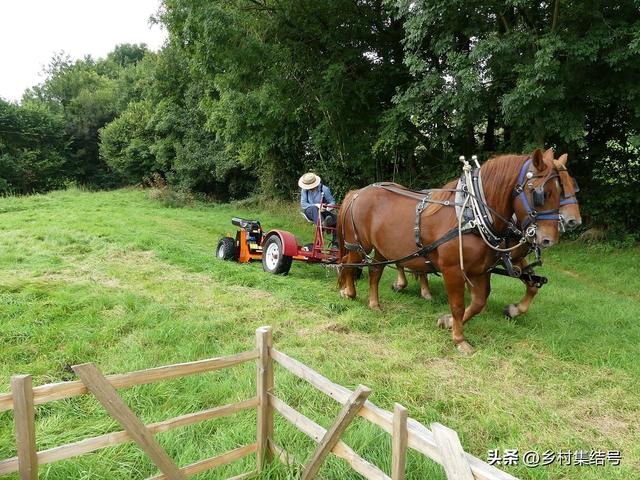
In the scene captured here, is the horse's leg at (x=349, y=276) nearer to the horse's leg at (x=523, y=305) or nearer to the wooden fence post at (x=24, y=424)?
the horse's leg at (x=523, y=305)

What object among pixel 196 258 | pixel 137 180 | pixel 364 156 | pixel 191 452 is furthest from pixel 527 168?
pixel 137 180

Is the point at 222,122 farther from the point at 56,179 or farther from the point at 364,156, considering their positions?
the point at 56,179

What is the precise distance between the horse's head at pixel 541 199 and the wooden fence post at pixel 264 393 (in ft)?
9.19

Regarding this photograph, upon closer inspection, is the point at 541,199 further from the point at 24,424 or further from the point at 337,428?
the point at 24,424

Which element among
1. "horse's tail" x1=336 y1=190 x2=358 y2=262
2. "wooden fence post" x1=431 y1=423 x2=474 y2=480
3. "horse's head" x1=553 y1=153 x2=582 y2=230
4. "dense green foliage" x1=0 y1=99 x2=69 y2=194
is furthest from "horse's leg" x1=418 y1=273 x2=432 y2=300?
"dense green foliage" x1=0 y1=99 x2=69 y2=194

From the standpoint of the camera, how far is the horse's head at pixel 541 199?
4.11m

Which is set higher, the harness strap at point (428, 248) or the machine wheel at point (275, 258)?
the harness strap at point (428, 248)

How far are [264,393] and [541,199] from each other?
3.04 m

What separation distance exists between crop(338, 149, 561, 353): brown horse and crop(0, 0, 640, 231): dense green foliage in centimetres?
414

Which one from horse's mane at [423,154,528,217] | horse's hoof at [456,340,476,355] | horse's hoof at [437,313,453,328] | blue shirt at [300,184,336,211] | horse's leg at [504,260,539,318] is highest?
horse's mane at [423,154,528,217]

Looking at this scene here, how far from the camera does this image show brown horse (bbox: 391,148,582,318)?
410cm

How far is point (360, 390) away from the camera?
2170mm

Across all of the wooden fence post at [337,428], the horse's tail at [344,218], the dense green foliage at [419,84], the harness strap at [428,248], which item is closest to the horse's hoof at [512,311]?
the harness strap at [428,248]

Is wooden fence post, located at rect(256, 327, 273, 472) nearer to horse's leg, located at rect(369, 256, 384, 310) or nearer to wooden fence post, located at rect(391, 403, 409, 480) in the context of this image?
wooden fence post, located at rect(391, 403, 409, 480)
